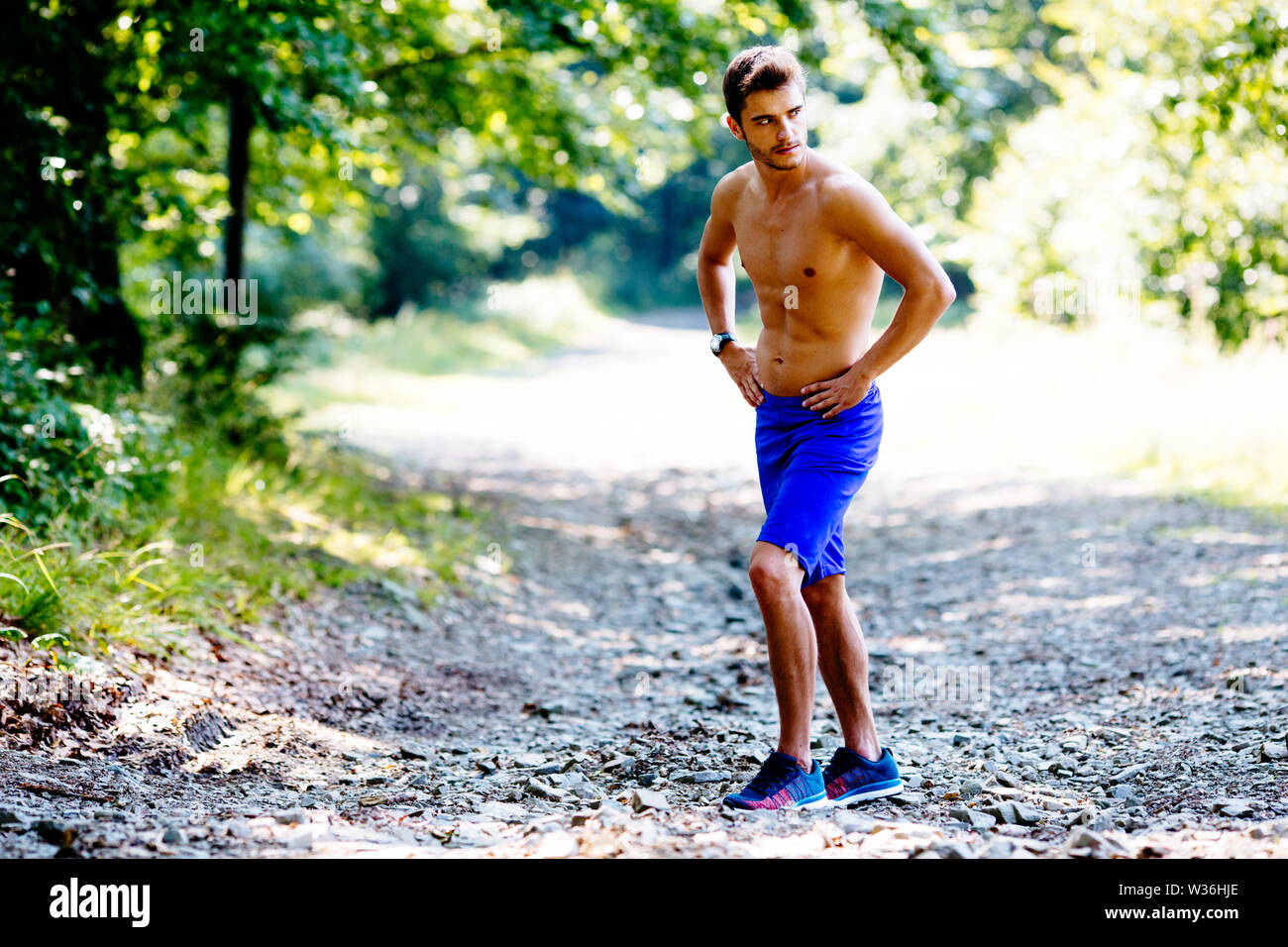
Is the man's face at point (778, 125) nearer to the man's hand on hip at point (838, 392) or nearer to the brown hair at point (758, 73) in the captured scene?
the brown hair at point (758, 73)

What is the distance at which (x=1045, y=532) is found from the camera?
7.61 meters

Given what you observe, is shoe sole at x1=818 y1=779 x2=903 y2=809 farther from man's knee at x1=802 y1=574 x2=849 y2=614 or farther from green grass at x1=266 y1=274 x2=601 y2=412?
green grass at x1=266 y1=274 x2=601 y2=412

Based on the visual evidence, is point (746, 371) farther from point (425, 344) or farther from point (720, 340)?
point (425, 344)

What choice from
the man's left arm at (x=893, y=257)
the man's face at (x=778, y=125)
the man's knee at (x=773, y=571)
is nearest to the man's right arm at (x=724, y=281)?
the man's face at (x=778, y=125)

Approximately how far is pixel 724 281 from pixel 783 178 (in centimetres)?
54

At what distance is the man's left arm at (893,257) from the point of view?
3178 millimetres

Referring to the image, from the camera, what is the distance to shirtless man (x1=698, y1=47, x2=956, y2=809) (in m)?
3.21

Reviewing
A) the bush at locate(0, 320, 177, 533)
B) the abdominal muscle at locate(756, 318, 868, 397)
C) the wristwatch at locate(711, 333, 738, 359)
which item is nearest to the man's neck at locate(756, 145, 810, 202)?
the abdominal muscle at locate(756, 318, 868, 397)

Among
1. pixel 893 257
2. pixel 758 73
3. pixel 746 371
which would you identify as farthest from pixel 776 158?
pixel 746 371

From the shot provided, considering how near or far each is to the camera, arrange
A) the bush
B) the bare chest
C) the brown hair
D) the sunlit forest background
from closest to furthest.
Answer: the brown hair → the bare chest → the bush → the sunlit forest background

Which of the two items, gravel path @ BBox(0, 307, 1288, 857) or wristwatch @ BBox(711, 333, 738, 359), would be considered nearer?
gravel path @ BBox(0, 307, 1288, 857)

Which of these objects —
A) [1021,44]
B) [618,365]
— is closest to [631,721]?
[618,365]

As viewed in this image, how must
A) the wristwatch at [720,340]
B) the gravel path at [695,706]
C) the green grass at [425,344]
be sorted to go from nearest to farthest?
the gravel path at [695,706] < the wristwatch at [720,340] < the green grass at [425,344]

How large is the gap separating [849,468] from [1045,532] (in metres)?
4.71
